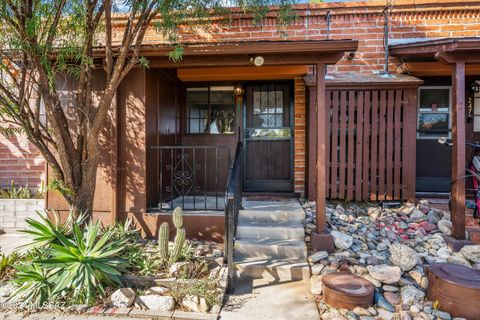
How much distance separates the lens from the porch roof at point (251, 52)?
3.64 m

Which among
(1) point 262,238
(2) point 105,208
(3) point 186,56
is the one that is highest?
(3) point 186,56

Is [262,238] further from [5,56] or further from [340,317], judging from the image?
[5,56]

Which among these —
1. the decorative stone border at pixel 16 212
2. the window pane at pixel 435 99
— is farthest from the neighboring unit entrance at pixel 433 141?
the decorative stone border at pixel 16 212

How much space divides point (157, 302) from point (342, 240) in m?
2.27

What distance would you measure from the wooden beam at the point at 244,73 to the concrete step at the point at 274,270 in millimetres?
2934

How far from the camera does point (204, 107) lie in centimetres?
574

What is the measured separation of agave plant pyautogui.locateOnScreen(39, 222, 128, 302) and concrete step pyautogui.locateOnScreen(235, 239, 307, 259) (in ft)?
4.53

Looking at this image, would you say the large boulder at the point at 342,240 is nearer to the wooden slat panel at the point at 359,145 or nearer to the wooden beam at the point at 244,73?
the wooden slat panel at the point at 359,145

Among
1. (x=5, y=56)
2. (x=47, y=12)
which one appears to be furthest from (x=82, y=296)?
(x=47, y=12)

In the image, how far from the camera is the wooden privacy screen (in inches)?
190

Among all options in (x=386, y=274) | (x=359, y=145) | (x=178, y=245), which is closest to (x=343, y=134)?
(x=359, y=145)

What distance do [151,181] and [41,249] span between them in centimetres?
166

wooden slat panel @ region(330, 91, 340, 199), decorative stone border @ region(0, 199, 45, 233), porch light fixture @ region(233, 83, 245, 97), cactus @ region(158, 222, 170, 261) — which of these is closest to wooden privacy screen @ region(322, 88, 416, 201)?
wooden slat panel @ region(330, 91, 340, 199)

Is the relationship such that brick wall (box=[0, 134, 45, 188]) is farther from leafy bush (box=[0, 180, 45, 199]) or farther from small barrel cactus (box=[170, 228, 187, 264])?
small barrel cactus (box=[170, 228, 187, 264])
